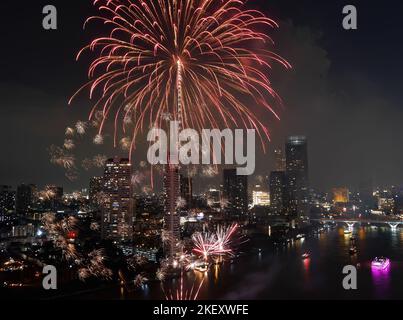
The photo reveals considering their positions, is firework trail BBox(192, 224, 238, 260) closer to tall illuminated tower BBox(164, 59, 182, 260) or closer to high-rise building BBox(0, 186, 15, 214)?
tall illuminated tower BBox(164, 59, 182, 260)

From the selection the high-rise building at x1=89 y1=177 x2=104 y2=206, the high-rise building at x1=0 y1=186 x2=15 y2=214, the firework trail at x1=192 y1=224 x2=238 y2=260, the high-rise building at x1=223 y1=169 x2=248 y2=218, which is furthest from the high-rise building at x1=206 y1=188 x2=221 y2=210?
the high-rise building at x1=0 y1=186 x2=15 y2=214

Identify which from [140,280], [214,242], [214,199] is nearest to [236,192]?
[214,199]

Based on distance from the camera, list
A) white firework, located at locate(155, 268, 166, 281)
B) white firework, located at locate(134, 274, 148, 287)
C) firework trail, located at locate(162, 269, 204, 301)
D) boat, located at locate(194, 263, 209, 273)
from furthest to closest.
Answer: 1. boat, located at locate(194, 263, 209, 273)
2. white firework, located at locate(155, 268, 166, 281)
3. white firework, located at locate(134, 274, 148, 287)
4. firework trail, located at locate(162, 269, 204, 301)

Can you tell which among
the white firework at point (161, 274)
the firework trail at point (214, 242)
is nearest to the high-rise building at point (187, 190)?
the firework trail at point (214, 242)

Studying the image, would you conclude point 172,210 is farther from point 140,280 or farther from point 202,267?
point 140,280
